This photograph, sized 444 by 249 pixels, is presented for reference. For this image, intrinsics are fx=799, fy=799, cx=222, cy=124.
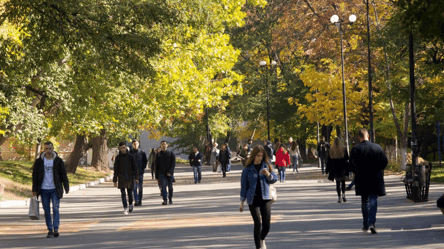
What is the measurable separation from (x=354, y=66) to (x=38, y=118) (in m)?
18.3

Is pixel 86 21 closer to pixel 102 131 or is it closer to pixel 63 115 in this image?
pixel 63 115

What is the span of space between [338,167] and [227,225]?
593cm

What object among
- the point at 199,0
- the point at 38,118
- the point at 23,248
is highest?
the point at 199,0

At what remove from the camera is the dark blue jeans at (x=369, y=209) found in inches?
515

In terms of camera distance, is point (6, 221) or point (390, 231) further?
point (6, 221)

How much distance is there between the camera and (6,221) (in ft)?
61.4

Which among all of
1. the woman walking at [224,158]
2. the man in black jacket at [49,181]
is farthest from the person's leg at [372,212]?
the woman walking at [224,158]

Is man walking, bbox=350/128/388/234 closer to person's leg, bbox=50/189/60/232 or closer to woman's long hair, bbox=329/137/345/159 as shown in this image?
person's leg, bbox=50/189/60/232

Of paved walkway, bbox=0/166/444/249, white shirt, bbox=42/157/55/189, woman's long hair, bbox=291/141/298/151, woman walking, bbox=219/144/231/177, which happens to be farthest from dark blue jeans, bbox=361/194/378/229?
woman walking, bbox=219/144/231/177

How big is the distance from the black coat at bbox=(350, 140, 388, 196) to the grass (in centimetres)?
1444

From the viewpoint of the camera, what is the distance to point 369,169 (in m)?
13.4

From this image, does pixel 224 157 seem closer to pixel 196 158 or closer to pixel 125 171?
pixel 196 158

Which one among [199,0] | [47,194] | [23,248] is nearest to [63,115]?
[199,0]

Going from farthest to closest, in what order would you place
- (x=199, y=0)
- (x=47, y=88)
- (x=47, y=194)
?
(x=47, y=88), (x=199, y=0), (x=47, y=194)
